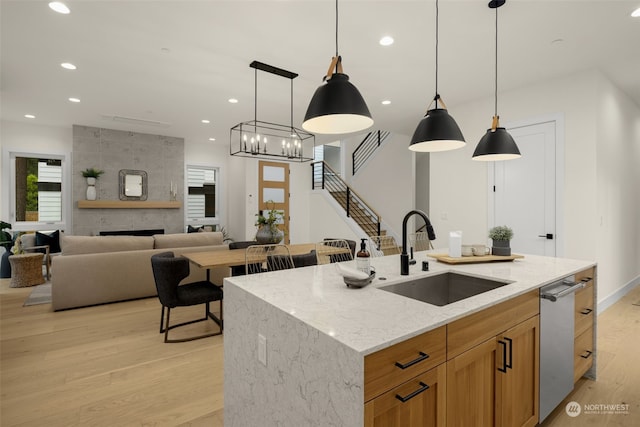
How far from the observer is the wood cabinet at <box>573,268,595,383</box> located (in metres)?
2.19

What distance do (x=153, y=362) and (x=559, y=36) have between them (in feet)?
15.4

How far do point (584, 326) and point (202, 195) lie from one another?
8.30 m

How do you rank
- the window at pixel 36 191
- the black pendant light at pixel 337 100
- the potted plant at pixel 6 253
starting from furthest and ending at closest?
the window at pixel 36 191 < the potted plant at pixel 6 253 < the black pendant light at pixel 337 100

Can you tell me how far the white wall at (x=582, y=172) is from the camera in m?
3.76

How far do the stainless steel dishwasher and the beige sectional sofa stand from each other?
4.02 metres

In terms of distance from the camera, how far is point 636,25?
2.90 metres

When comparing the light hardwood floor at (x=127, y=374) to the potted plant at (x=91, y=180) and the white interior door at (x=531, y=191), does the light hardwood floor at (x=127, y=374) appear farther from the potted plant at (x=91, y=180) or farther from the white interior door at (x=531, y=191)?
the potted plant at (x=91, y=180)

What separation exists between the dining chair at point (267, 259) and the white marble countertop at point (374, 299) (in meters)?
0.93

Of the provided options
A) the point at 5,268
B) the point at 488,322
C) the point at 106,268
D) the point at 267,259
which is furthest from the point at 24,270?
the point at 488,322

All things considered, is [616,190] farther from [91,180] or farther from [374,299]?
[91,180]

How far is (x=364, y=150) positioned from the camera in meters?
9.28

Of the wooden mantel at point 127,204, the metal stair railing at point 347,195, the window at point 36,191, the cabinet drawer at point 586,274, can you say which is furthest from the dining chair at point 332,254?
the window at point 36,191

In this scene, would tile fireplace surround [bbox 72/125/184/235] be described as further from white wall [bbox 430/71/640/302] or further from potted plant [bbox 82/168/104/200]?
white wall [bbox 430/71/640/302]

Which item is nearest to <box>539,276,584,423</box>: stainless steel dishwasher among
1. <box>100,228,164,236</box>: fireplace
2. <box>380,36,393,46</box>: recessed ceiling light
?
<box>380,36,393,46</box>: recessed ceiling light
